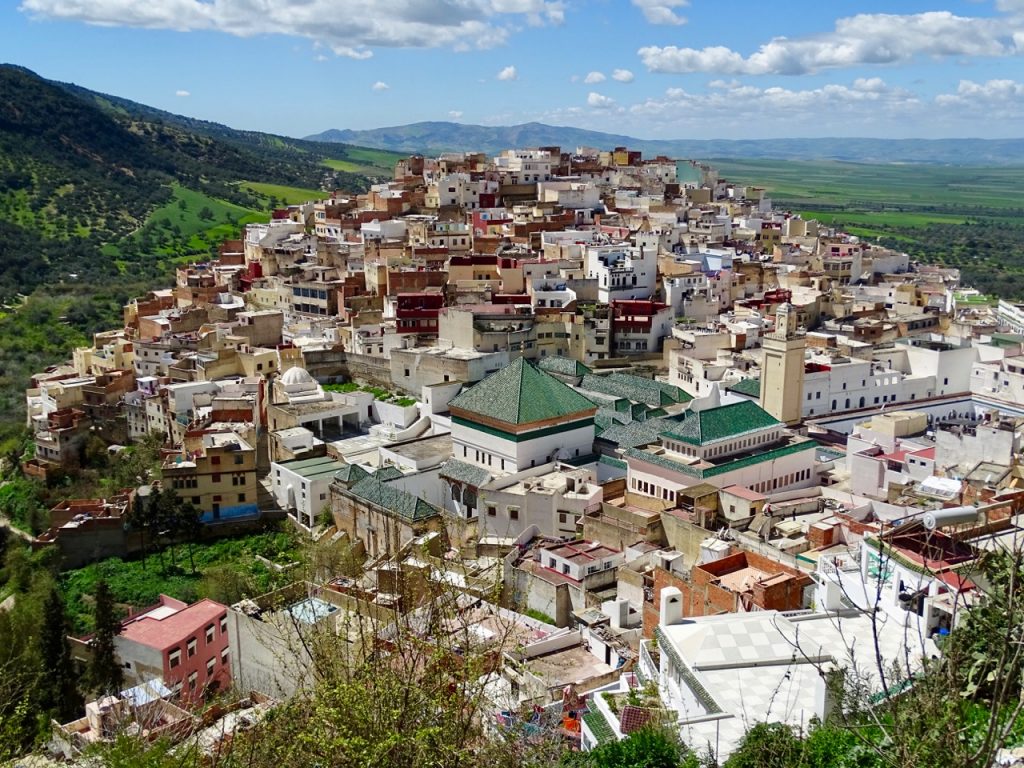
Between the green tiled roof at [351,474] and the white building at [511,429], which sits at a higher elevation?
the white building at [511,429]

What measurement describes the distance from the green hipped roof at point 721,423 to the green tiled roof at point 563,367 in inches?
278

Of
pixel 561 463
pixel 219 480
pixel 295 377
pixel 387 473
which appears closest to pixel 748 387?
pixel 561 463

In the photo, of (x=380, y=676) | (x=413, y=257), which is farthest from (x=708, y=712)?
(x=413, y=257)

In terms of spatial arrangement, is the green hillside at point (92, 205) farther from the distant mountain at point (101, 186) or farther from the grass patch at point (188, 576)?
the grass patch at point (188, 576)

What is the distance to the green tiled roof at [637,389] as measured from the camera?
28562mm

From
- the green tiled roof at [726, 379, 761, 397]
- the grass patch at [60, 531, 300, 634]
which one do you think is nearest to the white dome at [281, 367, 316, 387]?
the grass patch at [60, 531, 300, 634]

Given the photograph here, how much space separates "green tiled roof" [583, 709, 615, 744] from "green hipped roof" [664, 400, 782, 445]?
10.8 metres

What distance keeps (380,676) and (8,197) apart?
7700cm

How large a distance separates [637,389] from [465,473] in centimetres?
702

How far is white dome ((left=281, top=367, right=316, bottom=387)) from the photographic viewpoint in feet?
101

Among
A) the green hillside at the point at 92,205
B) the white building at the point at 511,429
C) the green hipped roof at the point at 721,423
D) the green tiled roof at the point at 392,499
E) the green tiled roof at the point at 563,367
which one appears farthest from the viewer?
the green hillside at the point at 92,205

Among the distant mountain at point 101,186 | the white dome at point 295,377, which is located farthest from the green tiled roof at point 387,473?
the distant mountain at point 101,186

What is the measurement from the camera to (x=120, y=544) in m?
26.3

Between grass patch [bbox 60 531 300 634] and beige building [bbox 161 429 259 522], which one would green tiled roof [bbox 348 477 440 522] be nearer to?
grass patch [bbox 60 531 300 634]
